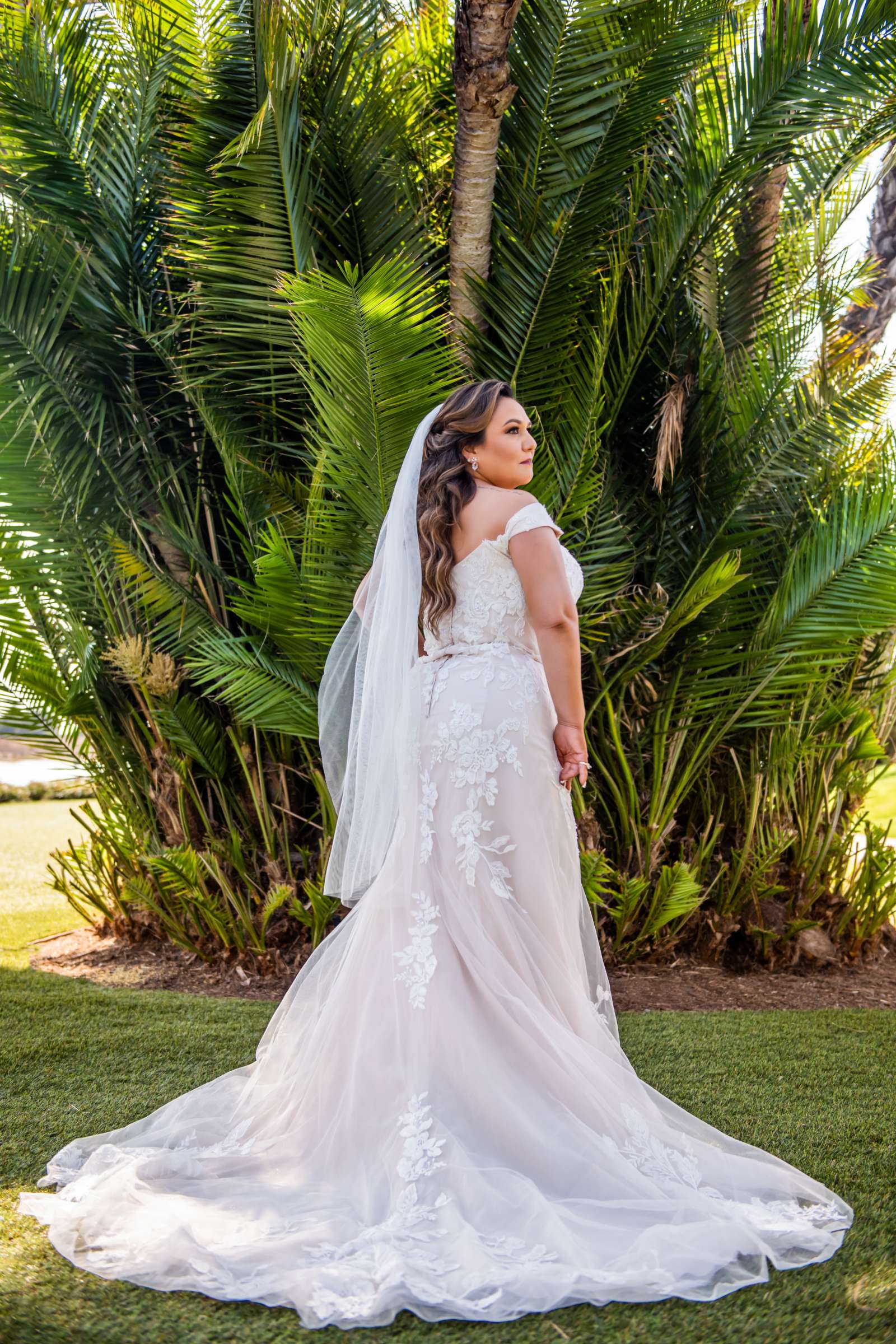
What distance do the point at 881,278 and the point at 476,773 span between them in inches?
220

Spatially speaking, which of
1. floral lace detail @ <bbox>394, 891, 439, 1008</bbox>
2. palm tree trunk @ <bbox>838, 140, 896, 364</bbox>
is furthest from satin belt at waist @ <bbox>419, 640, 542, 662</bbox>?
palm tree trunk @ <bbox>838, 140, 896, 364</bbox>

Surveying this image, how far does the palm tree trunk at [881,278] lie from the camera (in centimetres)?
746

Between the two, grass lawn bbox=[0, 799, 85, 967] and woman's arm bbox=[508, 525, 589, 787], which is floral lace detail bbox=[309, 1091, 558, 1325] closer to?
woman's arm bbox=[508, 525, 589, 787]

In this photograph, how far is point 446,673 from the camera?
3408mm

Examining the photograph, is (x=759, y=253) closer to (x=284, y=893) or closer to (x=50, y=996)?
(x=284, y=893)

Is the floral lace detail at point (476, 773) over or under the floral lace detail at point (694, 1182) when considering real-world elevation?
over

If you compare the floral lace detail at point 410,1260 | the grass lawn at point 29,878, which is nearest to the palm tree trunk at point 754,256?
the grass lawn at point 29,878

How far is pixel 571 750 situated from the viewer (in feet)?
10.9

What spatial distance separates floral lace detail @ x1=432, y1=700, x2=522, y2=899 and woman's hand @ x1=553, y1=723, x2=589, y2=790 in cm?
13

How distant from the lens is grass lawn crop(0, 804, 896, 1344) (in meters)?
2.39

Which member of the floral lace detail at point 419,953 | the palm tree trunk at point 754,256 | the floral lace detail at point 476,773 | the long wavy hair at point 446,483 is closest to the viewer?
the floral lace detail at point 419,953

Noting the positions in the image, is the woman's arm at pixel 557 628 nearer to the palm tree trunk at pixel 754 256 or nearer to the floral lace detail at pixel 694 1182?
the floral lace detail at pixel 694 1182

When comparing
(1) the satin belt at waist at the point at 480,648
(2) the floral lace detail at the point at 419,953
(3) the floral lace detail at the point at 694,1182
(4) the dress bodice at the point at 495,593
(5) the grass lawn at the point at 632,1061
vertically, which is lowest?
(5) the grass lawn at the point at 632,1061

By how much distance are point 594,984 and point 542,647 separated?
1076mm
